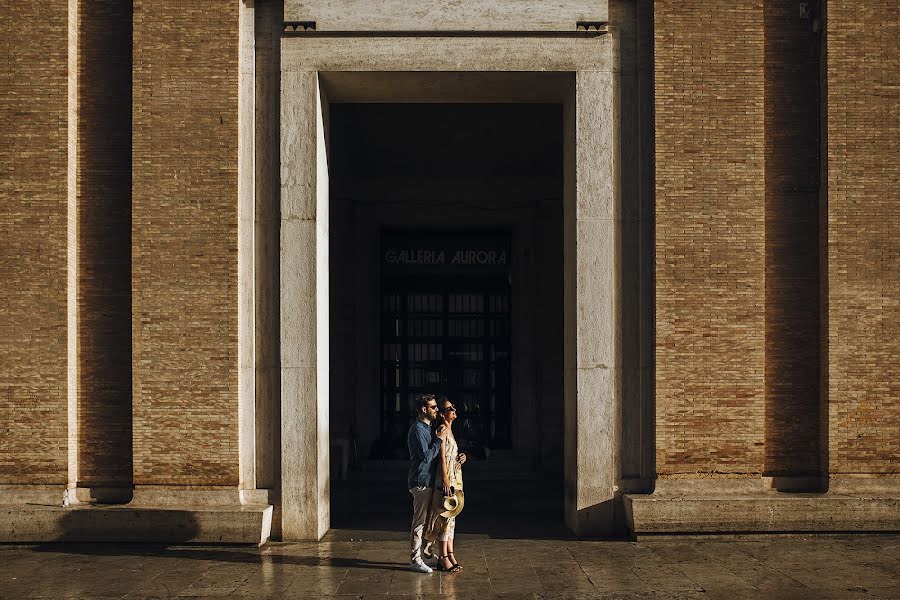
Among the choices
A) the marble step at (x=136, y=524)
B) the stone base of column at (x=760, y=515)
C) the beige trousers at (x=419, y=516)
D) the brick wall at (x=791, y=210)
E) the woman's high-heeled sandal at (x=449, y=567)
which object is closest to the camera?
the beige trousers at (x=419, y=516)

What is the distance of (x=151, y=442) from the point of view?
1048 cm

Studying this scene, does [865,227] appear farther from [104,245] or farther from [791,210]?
[104,245]

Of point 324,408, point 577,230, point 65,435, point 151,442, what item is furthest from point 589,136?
point 65,435

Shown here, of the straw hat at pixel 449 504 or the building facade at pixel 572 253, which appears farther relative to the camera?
the building facade at pixel 572 253

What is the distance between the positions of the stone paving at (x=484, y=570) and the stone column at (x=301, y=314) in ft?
2.01

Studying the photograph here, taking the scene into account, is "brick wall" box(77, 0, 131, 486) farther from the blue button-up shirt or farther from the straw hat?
the straw hat

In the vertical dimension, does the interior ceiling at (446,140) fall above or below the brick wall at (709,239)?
above

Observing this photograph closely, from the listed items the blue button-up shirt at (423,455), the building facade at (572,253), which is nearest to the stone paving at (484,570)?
the building facade at (572,253)

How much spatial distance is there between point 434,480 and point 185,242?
434 cm

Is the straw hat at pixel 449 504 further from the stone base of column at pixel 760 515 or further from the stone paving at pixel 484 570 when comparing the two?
the stone base of column at pixel 760 515

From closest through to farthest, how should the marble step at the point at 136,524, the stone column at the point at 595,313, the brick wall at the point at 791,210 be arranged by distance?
1. the marble step at the point at 136,524
2. the stone column at the point at 595,313
3. the brick wall at the point at 791,210

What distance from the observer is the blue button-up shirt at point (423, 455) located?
28.8ft

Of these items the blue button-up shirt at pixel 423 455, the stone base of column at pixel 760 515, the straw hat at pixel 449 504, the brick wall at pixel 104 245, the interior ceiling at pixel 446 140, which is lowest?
the stone base of column at pixel 760 515

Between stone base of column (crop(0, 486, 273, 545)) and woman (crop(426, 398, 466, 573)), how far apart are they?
8.00 feet
